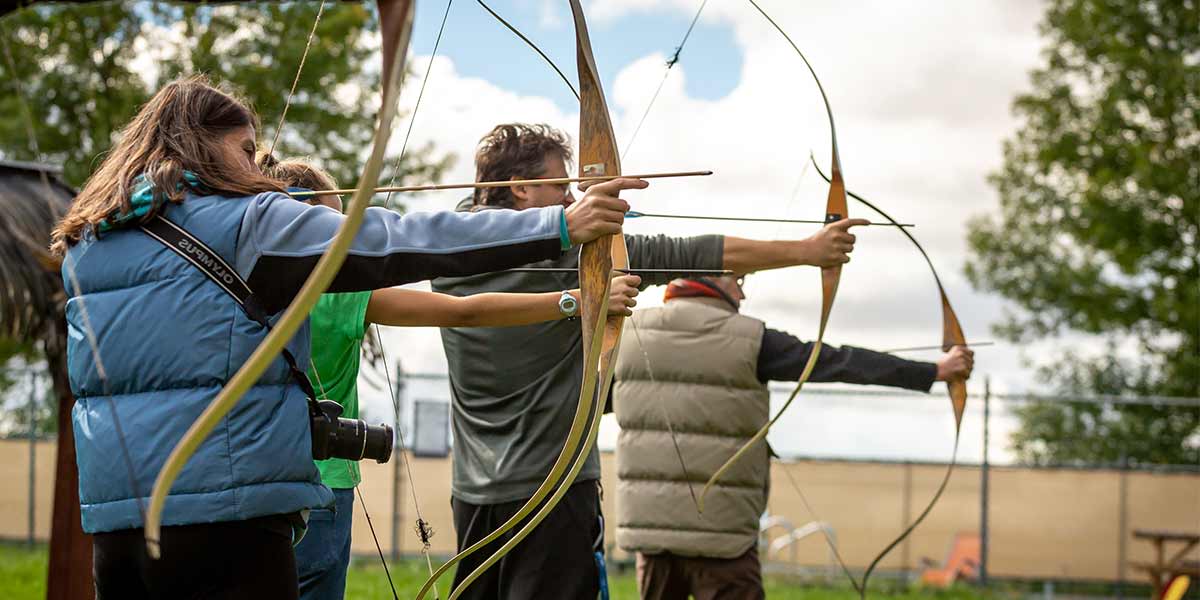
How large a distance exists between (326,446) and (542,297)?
1.72 ft

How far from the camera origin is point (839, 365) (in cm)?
357

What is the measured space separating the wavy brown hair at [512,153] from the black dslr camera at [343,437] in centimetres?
83

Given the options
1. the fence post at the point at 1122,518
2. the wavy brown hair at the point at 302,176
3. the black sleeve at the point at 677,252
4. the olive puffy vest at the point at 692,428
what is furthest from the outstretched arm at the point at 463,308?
the fence post at the point at 1122,518

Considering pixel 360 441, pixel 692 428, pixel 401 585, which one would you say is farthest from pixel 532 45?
pixel 401 585

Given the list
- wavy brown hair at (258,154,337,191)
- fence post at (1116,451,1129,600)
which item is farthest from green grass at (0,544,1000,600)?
wavy brown hair at (258,154,337,191)

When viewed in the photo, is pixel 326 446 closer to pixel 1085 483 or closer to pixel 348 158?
pixel 1085 483

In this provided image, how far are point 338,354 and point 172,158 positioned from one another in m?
0.72

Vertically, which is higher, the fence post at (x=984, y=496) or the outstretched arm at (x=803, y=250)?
the outstretched arm at (x=803, y=250)

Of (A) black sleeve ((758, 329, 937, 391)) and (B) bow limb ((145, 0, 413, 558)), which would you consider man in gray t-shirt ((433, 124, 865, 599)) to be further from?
(B) bow limb ((145, 0, 413, 558))

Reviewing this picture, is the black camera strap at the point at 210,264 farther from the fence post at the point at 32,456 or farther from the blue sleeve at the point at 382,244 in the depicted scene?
the fence post at the point at 32,456

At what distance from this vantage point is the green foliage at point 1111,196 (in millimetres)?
15102

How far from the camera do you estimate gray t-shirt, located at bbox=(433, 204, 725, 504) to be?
2.77 meters

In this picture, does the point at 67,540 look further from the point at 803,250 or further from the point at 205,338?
the point at 205,338

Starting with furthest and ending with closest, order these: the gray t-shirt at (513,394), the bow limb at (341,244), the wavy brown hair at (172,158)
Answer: the gray t-shirt at (513,394) < the wavy brown hair at (172,158) < the bow limb at (341,244)
